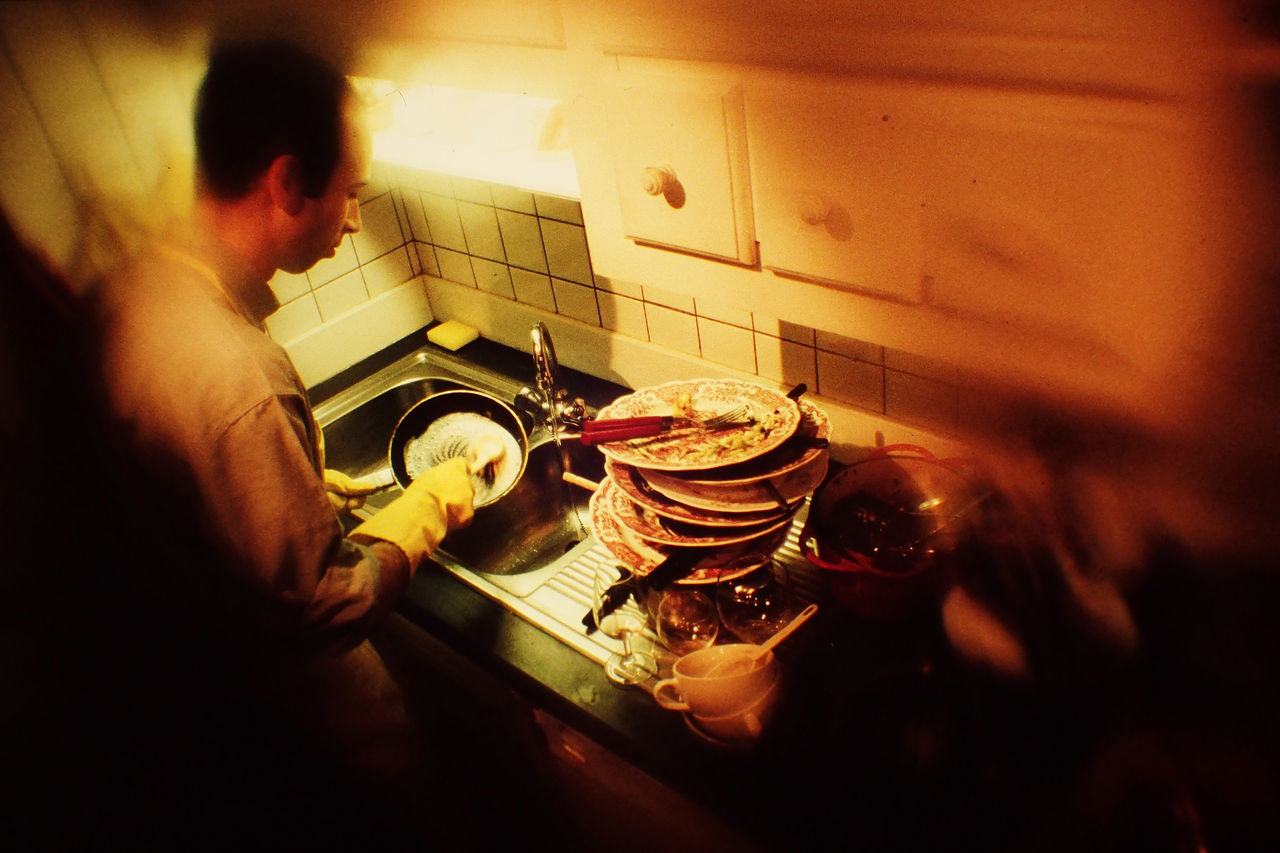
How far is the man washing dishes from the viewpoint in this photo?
3.29 feet

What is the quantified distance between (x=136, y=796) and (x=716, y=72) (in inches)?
62.4

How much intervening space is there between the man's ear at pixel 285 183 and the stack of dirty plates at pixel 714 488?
0.57 metres

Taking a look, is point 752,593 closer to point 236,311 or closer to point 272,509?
point 272,509

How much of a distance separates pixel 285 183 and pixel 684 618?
851mm

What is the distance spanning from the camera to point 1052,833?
2.79 feet

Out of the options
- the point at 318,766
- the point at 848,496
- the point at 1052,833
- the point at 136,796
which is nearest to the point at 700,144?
the point at 848,496

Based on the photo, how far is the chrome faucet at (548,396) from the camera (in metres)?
1.59

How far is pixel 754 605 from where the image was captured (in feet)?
3.87

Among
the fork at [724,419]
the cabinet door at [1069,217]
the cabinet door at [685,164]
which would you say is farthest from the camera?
the fork at [724,419]

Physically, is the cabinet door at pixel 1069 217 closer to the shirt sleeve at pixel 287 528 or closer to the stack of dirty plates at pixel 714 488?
the stack of dirty plates at pixel 714 488

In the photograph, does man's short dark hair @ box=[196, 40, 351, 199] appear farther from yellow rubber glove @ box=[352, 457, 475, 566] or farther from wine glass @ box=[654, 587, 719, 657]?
wine glass @ box=[654, 587, 719, 657]

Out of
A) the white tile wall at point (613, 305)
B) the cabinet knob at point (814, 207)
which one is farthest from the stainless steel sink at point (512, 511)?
the cabinet knob at point (814, 207)

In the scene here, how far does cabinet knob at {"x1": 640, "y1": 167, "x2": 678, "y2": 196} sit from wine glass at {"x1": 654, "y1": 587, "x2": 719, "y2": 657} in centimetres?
58

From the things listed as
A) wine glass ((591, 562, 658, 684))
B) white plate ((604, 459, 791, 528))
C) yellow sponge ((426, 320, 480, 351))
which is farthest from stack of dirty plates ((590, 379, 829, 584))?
yellow sponge ((426, 320, 480, 351))
